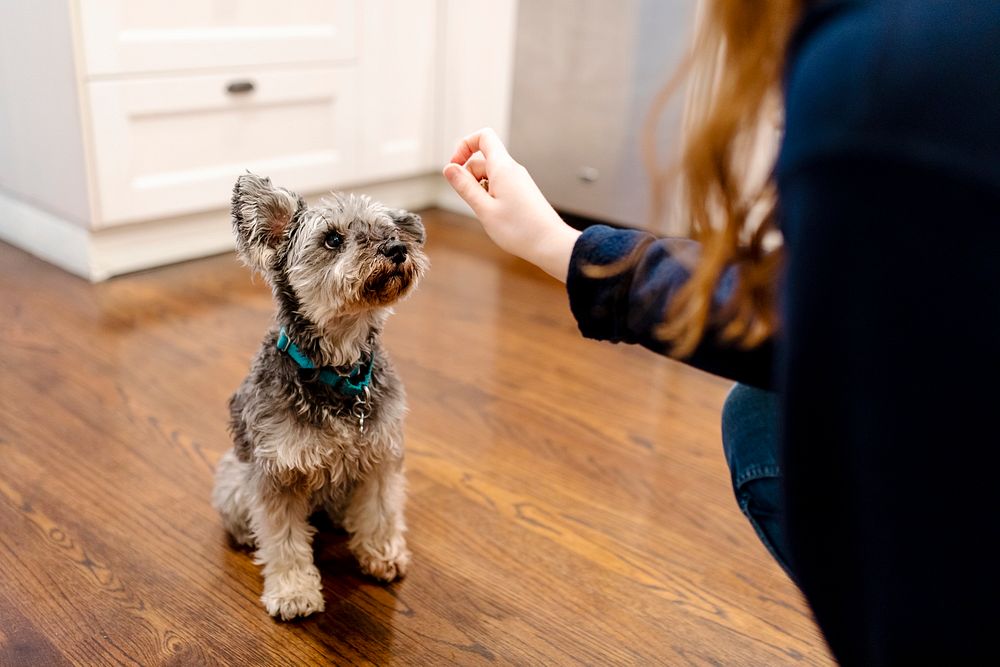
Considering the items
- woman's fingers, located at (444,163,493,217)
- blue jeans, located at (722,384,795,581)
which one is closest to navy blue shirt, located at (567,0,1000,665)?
blue jeans, located at (722,384,795,581)

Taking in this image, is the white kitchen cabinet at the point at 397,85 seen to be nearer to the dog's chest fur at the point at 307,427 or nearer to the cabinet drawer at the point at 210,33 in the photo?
the cabinet drawer at the point at 210,33

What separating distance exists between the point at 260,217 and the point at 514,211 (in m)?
0.46

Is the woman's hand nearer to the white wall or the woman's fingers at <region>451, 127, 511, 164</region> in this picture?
the woman's fingers at <region>451, 127, 511, 164</region>

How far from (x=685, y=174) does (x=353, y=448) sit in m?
0.78

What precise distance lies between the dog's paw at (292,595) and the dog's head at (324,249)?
0.38 m

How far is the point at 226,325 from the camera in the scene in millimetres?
2314

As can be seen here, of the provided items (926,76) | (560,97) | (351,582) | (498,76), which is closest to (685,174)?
(926,76)

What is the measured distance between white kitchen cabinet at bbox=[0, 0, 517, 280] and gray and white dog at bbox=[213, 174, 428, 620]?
1.31m

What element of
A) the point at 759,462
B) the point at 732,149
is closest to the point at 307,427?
the point at 759,462

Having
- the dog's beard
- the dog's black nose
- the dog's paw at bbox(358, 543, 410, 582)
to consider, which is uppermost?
the dog's black nose

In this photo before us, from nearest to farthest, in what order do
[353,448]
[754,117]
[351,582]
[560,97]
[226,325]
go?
1. [754,117]
2. [353,448]
3. [351,582]
4. [226,325]
5. [560,97]

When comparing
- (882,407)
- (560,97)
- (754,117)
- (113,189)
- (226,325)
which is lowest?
(226,325)

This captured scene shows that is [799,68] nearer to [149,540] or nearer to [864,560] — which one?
[864,560]

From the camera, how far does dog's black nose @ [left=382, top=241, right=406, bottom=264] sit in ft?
4.14
